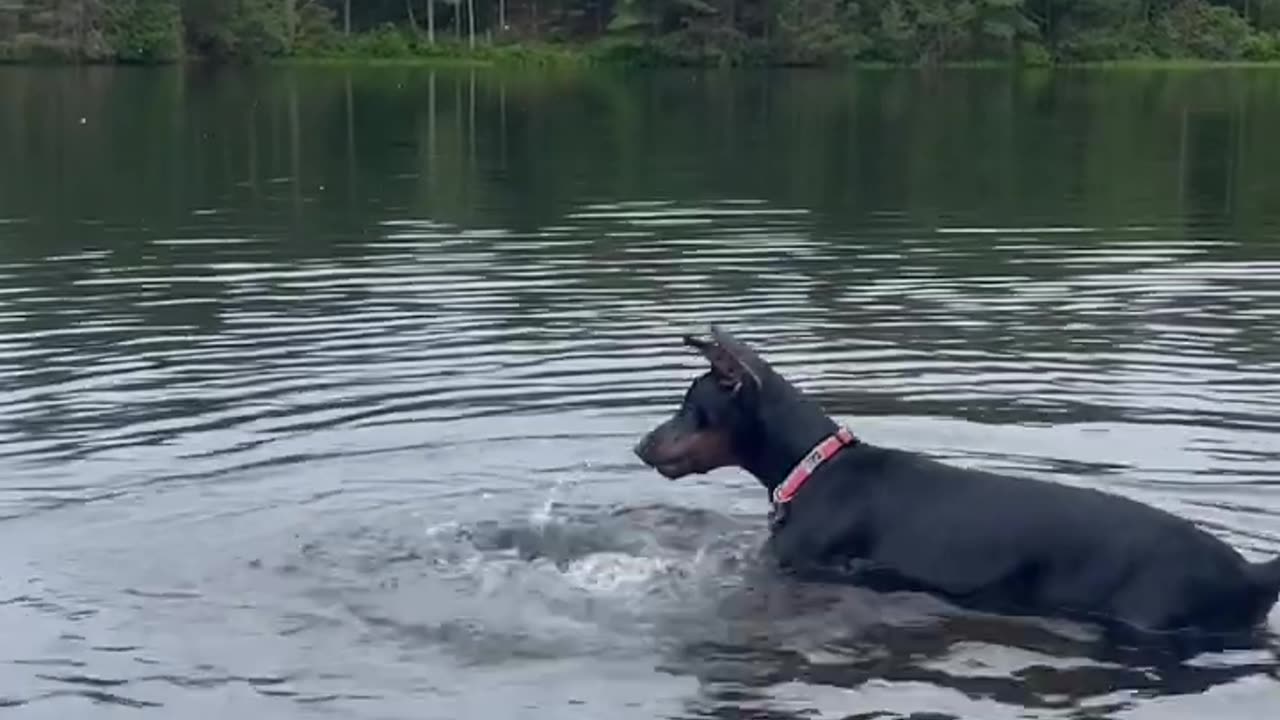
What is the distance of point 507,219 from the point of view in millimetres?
31891

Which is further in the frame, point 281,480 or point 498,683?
point 281,480

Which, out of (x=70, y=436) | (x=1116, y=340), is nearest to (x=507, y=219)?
(x=1116, y=340)

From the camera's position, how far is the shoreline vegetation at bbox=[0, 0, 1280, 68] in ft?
354

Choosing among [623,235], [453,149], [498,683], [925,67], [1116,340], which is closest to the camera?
[498,683]

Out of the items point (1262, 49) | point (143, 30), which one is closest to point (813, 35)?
point (1262, 49)

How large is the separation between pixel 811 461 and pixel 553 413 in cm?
523

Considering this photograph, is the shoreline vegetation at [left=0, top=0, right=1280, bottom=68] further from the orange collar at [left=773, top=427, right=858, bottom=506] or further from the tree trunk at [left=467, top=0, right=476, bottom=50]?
the orange collar at [left=773, top=427, right=858, bottom=506]

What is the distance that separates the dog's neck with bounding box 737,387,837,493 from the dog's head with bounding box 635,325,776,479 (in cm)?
7

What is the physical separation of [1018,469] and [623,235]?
14963 millimetres

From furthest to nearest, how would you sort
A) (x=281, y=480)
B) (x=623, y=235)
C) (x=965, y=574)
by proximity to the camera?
(x=623, y=235) → (x=281, y=480) → (x=965, y=574)

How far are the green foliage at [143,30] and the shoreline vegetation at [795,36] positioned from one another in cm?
257

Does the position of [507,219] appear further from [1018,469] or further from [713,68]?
[713,68]

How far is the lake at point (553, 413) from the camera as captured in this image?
10.7 meters

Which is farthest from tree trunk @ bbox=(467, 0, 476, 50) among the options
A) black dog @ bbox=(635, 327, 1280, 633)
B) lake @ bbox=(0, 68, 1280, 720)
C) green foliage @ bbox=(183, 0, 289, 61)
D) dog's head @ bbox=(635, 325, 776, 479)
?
black dog @ bbox=(635, 327, 1280, 633)
